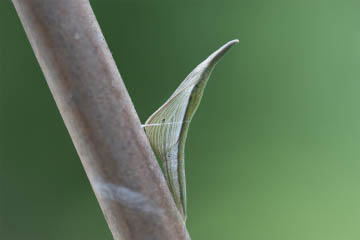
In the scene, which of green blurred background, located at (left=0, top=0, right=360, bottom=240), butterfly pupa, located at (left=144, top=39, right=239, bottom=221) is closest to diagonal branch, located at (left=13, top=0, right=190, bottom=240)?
butterfly pupa, located at (left=144, top=39, right=239, bottom=221)

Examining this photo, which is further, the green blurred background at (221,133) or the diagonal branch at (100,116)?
the green blurred background at (221,133)

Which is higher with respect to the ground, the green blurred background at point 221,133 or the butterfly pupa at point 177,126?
the butterfly pupa at point 177,126

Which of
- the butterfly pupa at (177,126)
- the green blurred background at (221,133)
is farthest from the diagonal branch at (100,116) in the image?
the green blurred background at (221,133)

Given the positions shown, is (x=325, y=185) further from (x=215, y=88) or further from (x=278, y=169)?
(x=215, y=88)

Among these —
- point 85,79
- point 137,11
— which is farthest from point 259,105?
point 85,79

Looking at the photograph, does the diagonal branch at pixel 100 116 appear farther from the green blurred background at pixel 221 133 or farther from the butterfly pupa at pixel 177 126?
the green blurred background at pixel 221 133

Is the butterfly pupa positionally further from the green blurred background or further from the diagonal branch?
the green blurred background
